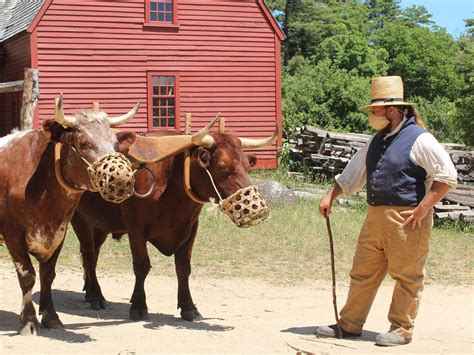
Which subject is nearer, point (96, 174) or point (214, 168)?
point (96, 174)

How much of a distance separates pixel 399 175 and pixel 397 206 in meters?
0.25

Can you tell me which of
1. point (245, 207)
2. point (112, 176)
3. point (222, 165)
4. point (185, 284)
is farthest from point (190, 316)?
point (112, 176)

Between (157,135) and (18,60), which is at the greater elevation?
(18,60)

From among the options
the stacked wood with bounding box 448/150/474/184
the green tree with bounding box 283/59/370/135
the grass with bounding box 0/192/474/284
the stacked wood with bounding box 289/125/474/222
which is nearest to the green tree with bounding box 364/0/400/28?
the green tree with bounding box 283/59/370/135

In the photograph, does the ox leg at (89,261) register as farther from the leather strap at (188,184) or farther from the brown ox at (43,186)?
the leather strap at (188,184)

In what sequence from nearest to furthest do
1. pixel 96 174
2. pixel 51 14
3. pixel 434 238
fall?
pixel 96 174 < pixel 434 238 < pixel 51 14

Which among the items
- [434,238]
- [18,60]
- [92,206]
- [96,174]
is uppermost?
[18,60]

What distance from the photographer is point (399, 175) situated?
6305 mm

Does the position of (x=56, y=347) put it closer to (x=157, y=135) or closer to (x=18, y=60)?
(x=157, y=135)

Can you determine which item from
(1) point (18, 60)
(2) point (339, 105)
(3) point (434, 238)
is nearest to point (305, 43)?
(2) point (339, 105)

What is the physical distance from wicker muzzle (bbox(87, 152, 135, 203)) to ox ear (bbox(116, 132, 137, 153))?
3.07ft

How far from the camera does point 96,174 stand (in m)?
6.00

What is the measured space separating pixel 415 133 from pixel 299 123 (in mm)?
23340

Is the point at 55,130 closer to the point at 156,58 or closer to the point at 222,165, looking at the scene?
the point at 222,165
